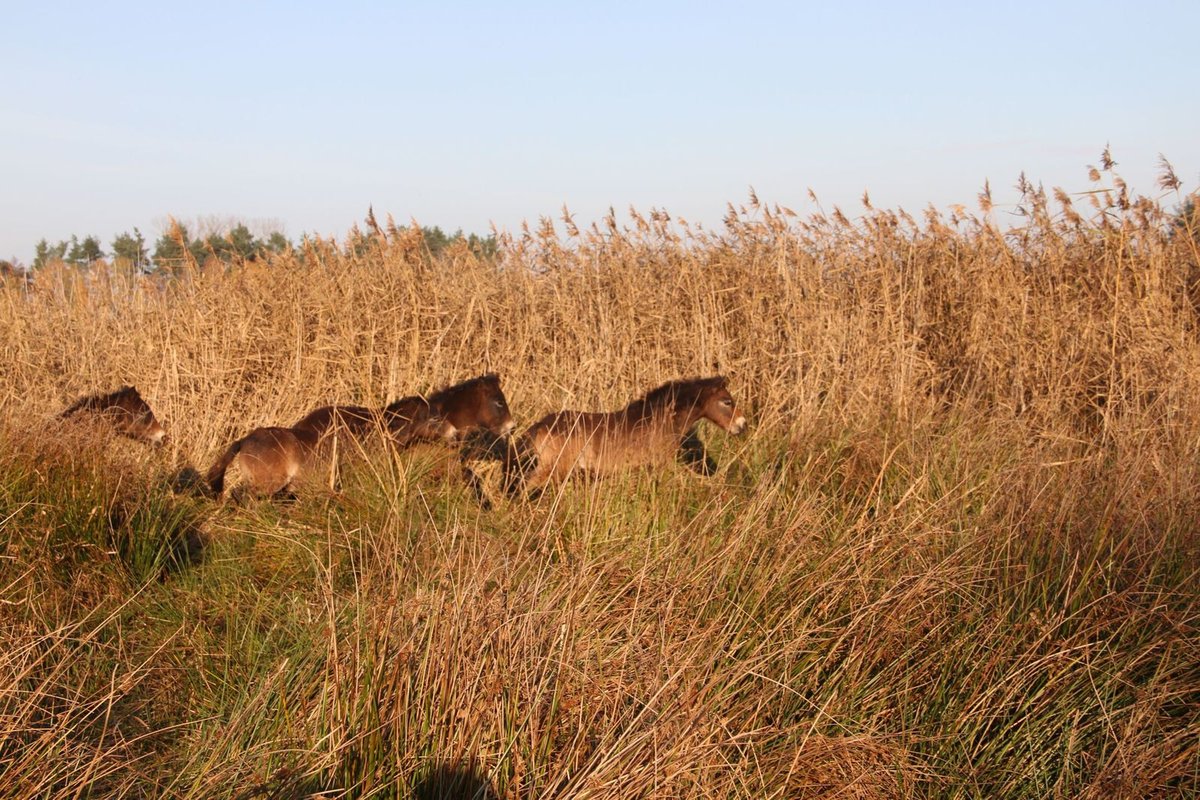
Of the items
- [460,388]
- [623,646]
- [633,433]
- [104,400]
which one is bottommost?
[623,646]

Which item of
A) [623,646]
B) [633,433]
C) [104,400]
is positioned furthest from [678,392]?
[623,646]

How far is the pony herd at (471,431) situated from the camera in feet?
25.8

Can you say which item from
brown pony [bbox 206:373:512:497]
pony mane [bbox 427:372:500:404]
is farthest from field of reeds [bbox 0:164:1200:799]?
pony mane [bbox 427:372:500:404]

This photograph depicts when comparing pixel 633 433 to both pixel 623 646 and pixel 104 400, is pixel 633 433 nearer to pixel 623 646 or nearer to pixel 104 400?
pixel 623 646

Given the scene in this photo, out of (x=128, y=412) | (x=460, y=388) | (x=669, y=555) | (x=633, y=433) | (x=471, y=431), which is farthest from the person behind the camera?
(x=128, y=412)

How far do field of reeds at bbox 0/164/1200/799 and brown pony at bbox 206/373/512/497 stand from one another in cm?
33

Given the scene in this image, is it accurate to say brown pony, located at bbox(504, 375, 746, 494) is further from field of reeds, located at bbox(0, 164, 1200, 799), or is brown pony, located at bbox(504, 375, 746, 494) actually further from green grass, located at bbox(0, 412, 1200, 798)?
green grass, located at bbox(0, 412, 1200, 798)

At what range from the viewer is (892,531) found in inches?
213

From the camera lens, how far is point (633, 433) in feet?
26.9

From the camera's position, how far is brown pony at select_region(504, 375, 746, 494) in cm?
759

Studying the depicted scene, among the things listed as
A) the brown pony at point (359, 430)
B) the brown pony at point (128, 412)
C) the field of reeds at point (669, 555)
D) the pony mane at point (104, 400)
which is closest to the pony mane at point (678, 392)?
the field of reeds at point (669, 555)

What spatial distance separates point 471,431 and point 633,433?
1.37 m

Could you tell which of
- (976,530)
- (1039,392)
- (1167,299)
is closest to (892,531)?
(976,530)

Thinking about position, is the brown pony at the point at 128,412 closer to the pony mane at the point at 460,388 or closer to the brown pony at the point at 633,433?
the pony mane at the point at 460,388
